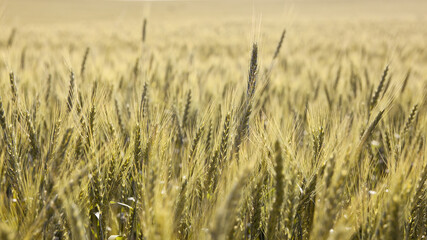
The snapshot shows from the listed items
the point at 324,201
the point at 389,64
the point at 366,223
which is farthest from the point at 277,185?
the point at 389,64

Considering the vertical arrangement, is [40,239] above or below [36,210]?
below

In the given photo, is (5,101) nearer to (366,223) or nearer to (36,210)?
(36,210)

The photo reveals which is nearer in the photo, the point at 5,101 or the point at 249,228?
the point at 249,228

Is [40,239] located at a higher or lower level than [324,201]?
lower

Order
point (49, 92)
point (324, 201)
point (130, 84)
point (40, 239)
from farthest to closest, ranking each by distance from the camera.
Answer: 1. point (130, 84)
2. point (49, 92)
3. point (40, 239)
4. point (324, 201)

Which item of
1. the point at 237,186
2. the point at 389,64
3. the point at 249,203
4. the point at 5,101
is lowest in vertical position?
the point at 249,203

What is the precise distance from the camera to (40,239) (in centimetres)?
94

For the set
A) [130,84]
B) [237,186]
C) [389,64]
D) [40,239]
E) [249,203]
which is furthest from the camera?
[130,84]

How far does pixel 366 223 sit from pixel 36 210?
1.01 m

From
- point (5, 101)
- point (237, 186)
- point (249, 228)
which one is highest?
point (237, 186)

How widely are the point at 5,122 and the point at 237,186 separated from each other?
91 cm

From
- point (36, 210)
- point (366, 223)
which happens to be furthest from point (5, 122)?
point (366, 223)

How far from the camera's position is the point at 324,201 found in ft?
2.62

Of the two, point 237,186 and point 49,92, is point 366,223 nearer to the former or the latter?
point 237,186
